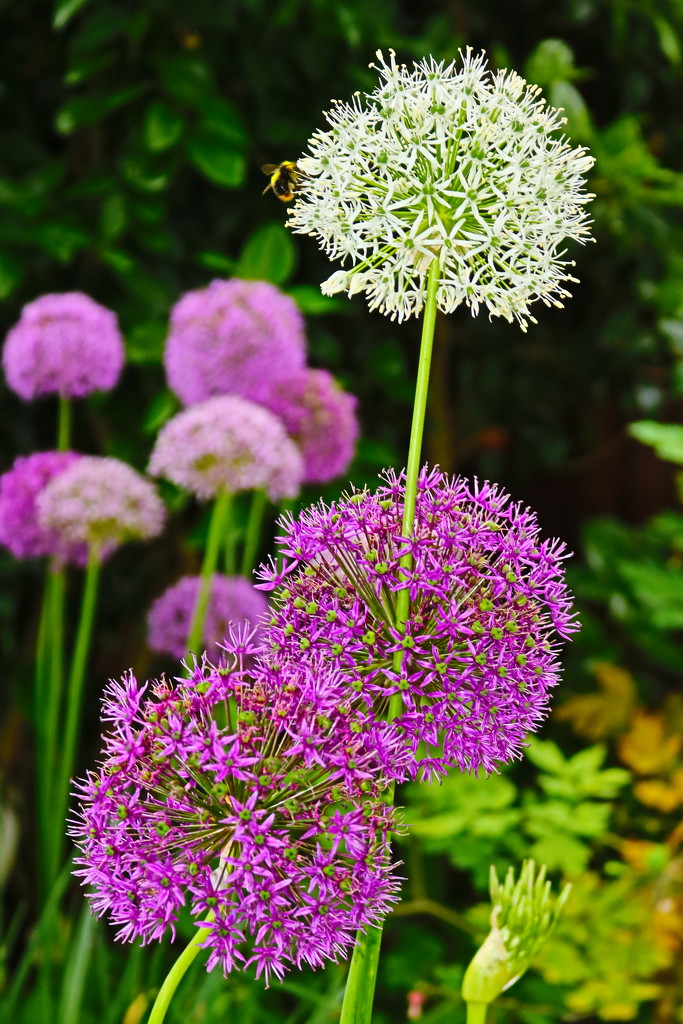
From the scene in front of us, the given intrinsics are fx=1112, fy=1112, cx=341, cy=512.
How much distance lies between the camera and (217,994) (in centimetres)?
114

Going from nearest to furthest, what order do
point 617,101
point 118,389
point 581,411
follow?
point 118,389
point 617,101
point 581,411

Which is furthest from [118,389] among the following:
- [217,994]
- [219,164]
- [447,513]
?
[447,513]

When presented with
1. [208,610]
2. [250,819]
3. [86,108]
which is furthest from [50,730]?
[250,819]

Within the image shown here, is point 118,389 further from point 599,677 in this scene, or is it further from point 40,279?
point 599,677

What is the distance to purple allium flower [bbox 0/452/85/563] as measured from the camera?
4.29 ft

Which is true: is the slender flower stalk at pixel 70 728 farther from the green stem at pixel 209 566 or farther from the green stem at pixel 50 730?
the green stem at pixel 209 566

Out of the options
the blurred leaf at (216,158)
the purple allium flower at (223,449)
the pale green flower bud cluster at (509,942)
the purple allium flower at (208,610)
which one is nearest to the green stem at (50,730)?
the purple allium flower at (208,610)

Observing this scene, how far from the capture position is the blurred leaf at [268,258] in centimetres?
154

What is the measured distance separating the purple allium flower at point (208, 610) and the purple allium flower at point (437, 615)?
27.7 inches

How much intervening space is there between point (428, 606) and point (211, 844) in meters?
0.16

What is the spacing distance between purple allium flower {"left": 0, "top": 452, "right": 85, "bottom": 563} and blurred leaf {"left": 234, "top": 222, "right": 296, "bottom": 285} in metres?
0.39

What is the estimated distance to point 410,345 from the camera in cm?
198

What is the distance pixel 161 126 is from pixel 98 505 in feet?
1.95

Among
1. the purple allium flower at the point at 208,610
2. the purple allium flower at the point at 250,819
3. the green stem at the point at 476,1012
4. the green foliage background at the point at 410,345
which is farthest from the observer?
the green foliage background at the point at 410,345
